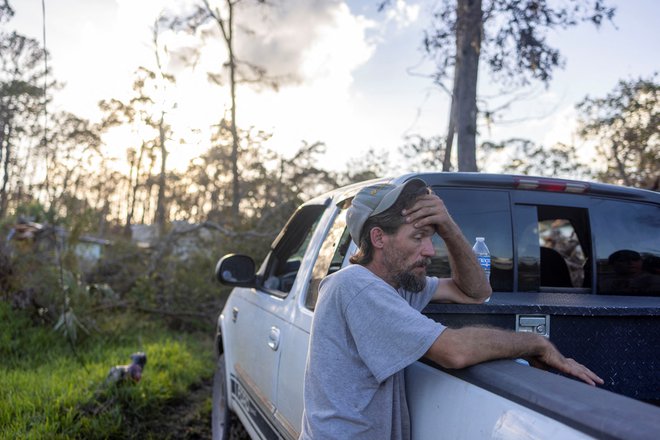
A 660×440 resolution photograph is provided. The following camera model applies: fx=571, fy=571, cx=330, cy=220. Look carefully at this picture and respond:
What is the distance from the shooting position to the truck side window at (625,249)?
9.54 ft

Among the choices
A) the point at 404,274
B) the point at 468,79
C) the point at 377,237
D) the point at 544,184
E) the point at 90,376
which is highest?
the point at 468,79

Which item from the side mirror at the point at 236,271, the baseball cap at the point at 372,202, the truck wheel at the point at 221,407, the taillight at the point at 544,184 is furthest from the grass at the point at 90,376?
the taillight at the point at 544,184

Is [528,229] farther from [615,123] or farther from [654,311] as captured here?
[615,123]

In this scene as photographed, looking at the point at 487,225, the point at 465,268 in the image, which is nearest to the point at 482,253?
the point at 487,225

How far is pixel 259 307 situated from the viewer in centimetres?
358

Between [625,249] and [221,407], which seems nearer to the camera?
[625,249]

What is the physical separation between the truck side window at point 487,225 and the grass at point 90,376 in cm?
A: 355

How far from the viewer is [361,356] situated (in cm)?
174

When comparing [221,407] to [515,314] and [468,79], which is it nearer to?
[515,314]

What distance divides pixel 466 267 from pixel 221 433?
2919 millimetres

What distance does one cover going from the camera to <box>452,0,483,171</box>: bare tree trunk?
9.87 metres

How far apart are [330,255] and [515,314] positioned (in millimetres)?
934

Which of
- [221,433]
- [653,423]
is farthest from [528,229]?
[221,433]

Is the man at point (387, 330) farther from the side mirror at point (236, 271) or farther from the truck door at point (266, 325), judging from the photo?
the side mirror at point (236, 271)
